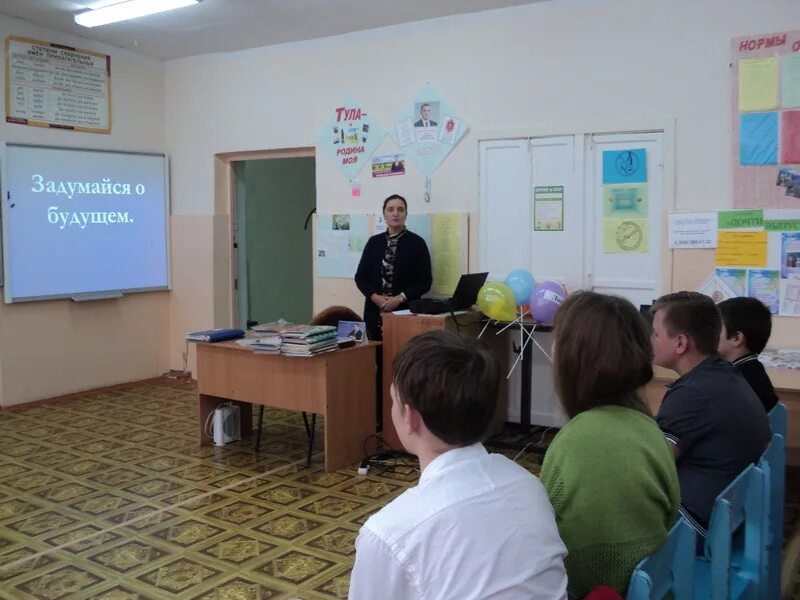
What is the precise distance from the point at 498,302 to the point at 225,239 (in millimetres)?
3214

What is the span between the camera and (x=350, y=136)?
591 cm

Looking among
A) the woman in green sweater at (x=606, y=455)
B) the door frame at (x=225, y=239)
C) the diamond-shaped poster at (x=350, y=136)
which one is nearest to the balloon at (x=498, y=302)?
the diamond-shaped poster at (x=350, y=136)

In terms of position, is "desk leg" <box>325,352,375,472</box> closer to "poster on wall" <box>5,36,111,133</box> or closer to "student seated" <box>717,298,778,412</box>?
"student seated" <box>717,298,778,412</box>

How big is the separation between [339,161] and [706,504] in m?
4.46

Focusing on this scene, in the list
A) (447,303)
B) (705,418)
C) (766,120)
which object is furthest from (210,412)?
(766,120)

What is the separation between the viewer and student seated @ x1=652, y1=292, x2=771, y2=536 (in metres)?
2.01

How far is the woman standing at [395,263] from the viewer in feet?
17.3

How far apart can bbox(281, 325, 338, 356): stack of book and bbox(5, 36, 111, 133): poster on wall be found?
3.21 m

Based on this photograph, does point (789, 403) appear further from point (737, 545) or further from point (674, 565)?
point (674, 565)

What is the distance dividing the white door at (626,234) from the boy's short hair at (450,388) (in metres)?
3.72

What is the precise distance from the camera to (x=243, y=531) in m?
3.50

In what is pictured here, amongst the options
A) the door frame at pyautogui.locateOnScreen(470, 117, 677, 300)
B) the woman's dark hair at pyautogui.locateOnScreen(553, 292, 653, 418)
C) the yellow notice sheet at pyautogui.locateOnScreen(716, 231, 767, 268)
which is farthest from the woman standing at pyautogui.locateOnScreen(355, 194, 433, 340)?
the woman's dark hair at pyautogui.locateOnScreen(553, 292, 653, 418)

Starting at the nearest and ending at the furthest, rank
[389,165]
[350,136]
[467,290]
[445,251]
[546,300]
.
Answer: [546,300] < [467,290] < [445,251] < [389,165] < [350,136]

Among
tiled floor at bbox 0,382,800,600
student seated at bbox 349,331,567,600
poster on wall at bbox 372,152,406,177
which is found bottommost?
tiled floor at bbox 0,382,800,600
